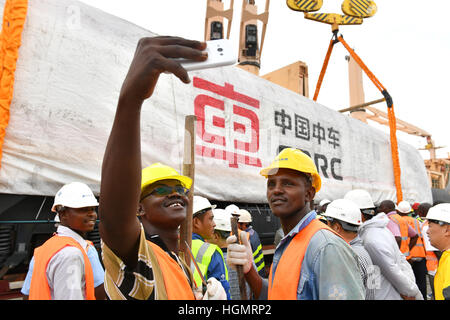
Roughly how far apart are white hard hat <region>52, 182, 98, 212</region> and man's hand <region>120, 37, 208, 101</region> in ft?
5.90

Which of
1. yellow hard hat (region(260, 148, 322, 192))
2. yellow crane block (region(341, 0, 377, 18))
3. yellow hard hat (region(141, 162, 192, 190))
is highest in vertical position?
yellow crane block (region(341, 0, 377, 18))

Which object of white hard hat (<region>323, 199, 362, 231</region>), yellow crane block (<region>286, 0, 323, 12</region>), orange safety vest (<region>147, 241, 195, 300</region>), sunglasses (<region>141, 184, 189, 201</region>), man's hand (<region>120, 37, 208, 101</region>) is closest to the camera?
man's hand (<region>120, 37, 208, 101</region>)

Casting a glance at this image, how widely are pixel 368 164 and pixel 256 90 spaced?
4.25 metres

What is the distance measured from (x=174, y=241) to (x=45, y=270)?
101cm

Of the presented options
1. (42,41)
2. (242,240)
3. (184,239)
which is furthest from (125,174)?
(42,41)

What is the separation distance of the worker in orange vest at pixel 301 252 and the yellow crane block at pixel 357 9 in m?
8.53

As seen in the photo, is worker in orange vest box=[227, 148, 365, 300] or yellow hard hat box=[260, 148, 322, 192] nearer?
worker in orange vest box=[227, 148, 365, 300]

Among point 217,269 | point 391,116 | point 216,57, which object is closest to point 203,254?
point 217,269

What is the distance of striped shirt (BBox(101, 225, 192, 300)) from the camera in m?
1.04

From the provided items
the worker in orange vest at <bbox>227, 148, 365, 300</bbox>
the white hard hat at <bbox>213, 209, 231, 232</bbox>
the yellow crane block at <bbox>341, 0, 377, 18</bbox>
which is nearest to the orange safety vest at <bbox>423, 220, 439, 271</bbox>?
the white hard hat at <bbox>213, 209, 231, 232</bbox>

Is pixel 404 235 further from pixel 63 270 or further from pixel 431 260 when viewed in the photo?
pixel 63 270

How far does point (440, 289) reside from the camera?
2.37 meters

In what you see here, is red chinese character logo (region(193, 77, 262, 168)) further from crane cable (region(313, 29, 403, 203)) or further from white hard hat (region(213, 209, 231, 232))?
crane cable (region(313, 29, 403, 203))

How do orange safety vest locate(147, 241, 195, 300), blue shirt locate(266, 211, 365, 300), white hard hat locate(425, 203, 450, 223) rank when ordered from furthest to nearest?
white hard hat locate(425, 203, 450, 223)
blue shirt locate(266, 211, 365, 300)
orange safety vest locate(147, 241, 195, 300)
